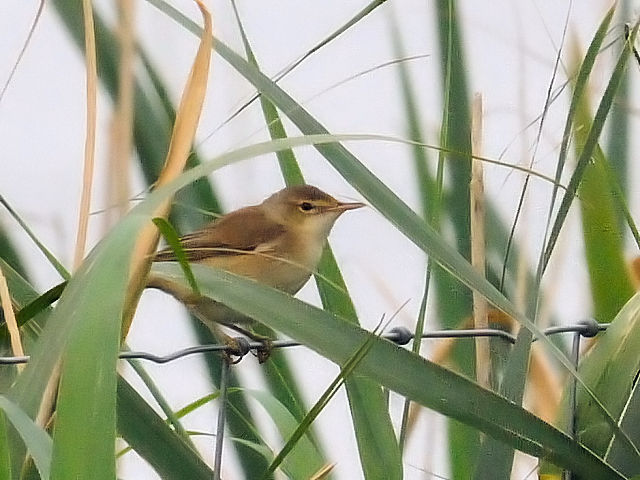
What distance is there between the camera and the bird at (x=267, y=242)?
85 cm

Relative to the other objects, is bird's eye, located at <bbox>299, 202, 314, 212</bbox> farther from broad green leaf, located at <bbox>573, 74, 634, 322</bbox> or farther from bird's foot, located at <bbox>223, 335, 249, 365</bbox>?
broad green leaf, located at <bbox>573, 74, 634, 322</bbox>

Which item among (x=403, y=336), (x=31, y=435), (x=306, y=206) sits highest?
(x=306, y=206)

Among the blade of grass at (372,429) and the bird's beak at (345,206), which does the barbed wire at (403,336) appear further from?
the bird's beak at (345,206)

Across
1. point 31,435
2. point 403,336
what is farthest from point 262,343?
point 31,435

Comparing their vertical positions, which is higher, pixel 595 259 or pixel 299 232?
pixel 299 232

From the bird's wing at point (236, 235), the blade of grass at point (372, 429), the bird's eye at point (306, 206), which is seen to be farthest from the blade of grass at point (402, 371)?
the bird's eye at point (306, 206)

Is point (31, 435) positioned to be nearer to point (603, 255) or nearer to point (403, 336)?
point (403, 336)

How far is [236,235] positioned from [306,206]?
108 mm

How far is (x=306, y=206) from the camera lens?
1.02 m

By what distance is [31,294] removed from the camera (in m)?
0.62

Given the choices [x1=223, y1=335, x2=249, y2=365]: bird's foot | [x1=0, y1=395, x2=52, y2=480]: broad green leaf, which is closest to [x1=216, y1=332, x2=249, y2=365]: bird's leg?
[x1=223, y1=335, x2=249, y2=365]: bird's foot

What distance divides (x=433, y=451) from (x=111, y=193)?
0.34 metres

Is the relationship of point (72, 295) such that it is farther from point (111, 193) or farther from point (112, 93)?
point (112, 93)

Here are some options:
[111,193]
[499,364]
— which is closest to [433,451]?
[499,364]
